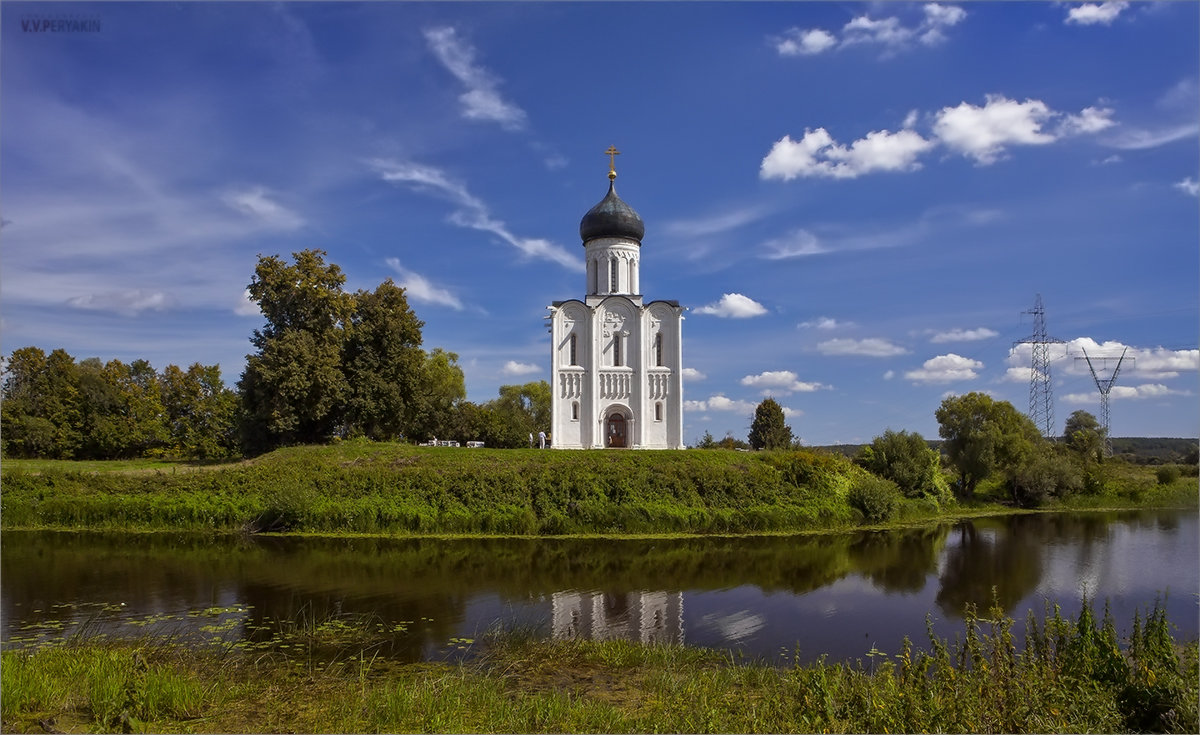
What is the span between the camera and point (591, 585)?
57.5 feet

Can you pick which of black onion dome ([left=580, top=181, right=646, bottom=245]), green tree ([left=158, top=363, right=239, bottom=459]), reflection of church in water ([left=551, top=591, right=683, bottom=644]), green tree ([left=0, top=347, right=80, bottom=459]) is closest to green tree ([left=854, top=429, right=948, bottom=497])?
black onion dome ([left=580, top=181, right=646, bottom=245])

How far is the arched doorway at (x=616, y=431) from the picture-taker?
35625 millimetres

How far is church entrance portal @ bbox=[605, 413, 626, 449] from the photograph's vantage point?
117ft

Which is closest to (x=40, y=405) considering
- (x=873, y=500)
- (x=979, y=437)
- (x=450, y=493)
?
(x=450, y=493)

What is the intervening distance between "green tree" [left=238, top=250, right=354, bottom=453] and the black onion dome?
39.8ft

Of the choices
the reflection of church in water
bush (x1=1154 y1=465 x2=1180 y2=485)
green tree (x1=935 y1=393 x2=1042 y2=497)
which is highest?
green tree (x1=935 y1=393 x2=1042 y2=497)

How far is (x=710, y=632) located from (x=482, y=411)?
39080 millimetres

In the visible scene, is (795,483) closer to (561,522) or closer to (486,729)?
(561,522)

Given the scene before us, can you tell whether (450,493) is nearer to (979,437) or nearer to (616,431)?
(616,431)

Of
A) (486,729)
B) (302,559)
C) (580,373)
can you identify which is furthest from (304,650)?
(580,373)

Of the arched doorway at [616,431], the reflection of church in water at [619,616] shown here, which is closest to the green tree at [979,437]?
the arched doorway at [616,431]

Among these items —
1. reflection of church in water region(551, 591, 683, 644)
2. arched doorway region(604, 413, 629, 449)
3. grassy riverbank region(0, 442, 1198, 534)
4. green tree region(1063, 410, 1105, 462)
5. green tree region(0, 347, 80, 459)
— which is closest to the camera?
reflection of church in water region(551, 591, 683, 644)

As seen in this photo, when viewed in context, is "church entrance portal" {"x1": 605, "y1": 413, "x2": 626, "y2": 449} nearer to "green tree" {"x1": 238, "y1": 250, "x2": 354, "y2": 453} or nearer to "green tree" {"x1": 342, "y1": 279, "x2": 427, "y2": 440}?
"green tree" {"x1": 342, "y1": 279, "x2": 427, "y2": 440}

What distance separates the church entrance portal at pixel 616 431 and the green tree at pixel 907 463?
37.6 feet
